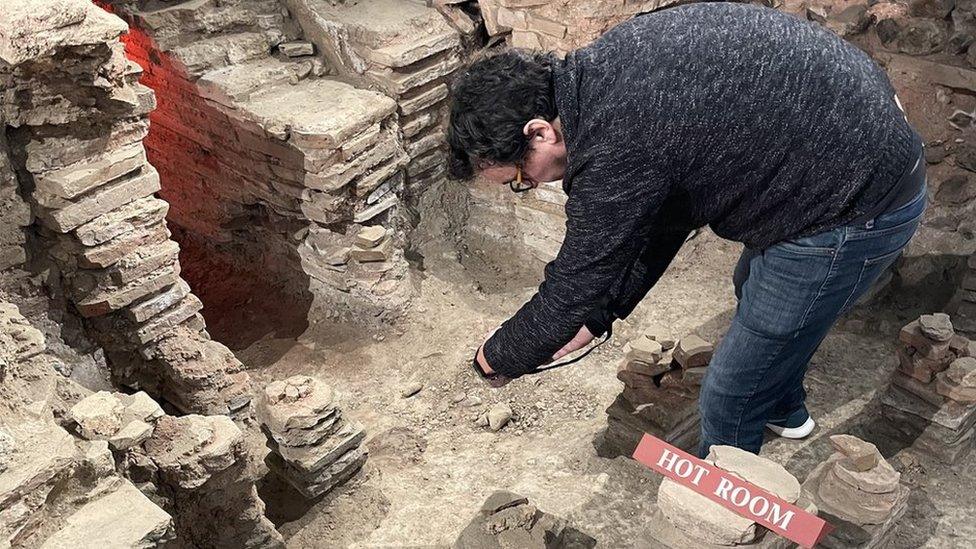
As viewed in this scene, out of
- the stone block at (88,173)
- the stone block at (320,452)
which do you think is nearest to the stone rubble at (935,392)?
the stone block at (320,452)

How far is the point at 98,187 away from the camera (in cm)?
423

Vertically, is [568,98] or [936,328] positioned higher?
[568,98]

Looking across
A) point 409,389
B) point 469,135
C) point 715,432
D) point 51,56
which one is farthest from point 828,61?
point 409,389

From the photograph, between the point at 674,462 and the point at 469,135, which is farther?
the point at 469,135

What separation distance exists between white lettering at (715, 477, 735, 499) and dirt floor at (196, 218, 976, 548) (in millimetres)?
1386

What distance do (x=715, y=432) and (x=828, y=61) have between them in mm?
1522

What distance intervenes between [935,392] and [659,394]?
122 centimetres

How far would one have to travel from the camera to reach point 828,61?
8.52ft

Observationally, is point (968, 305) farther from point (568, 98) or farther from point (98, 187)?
point (98, 187)

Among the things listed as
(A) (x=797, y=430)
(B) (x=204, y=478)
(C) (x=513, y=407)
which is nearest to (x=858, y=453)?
(A) (x=797, y=430)

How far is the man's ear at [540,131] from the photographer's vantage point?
2.64 meters

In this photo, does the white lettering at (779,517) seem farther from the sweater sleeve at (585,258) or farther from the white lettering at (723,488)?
the sweater sleeve at (585,258)

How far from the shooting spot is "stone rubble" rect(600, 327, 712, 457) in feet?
13.5

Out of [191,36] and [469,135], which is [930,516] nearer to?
[469,135]
